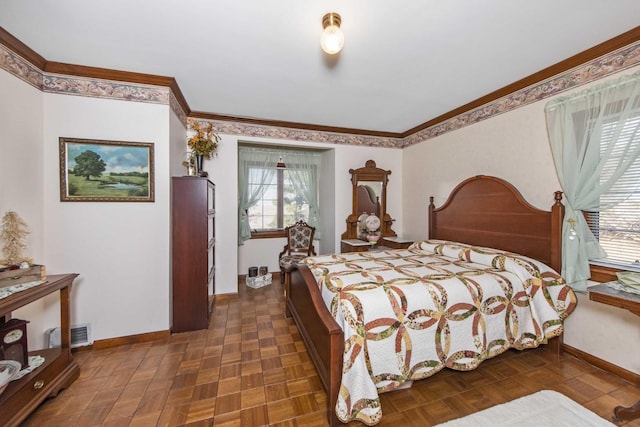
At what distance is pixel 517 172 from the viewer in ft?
8.68

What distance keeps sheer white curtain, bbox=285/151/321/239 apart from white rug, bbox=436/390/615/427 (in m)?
3.47

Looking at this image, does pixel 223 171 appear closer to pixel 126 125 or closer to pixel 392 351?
pixel 126 125

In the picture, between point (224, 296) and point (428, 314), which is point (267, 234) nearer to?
point (224, 296)

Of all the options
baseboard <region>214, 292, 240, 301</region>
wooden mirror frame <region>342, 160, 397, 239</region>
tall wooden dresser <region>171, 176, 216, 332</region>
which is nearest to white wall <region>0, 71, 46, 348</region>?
tall wooden dresser <region>171, 176, 216, 332</region>

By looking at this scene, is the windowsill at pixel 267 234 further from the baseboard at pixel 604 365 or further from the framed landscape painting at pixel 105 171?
the baseboard at pixel 604 365

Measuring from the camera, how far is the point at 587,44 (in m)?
2.00

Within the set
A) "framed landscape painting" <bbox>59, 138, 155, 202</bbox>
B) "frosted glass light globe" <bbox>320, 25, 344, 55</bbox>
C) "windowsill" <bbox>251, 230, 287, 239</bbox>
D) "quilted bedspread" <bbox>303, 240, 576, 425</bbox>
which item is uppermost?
"frosted glass light globe" <bbox>320, 25, 344, 55</bbox>

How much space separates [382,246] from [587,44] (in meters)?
3.11

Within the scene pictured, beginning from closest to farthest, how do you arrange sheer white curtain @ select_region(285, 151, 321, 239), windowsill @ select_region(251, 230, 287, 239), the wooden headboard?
1. the wooden headboard
2. windowsill @ select_region(251, 230, 287, 239)
3. sheer white curtain @ select_region(285, 151, 321, 239)

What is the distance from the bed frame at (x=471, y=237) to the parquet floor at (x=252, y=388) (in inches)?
9.5

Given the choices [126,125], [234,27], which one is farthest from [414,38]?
[126,125]

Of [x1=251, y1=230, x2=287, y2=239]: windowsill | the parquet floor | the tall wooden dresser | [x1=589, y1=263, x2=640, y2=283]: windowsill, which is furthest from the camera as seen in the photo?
[x1=251, y1=230, x2=287, y2=239]: windowsill

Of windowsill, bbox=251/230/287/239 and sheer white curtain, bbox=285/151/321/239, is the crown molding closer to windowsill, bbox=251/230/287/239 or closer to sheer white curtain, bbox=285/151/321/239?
sheer white curtain, bbox=285/151/321/239

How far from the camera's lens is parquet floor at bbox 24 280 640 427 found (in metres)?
1.60
